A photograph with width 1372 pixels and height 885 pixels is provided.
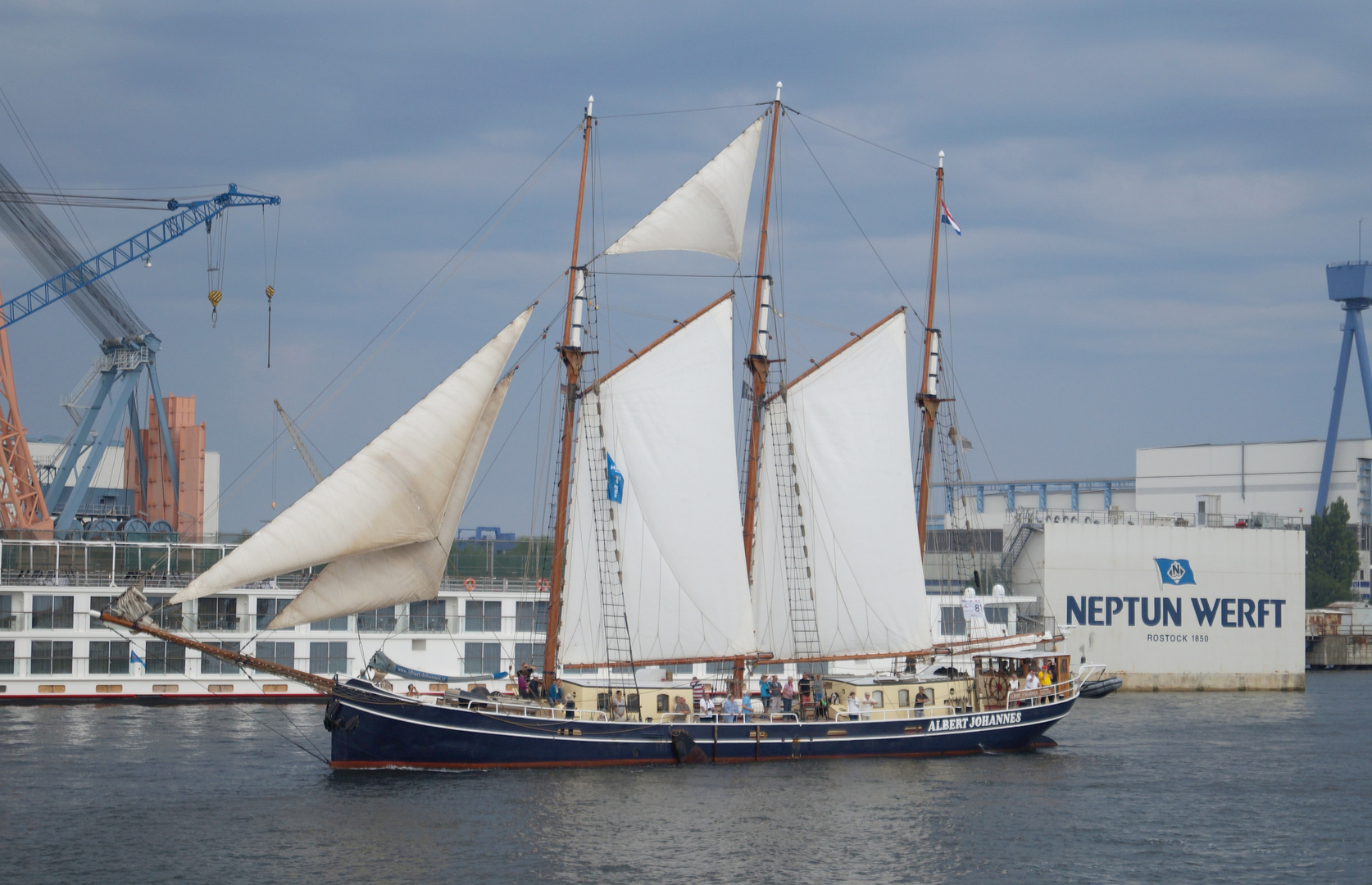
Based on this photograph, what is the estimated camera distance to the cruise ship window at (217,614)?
70062mm

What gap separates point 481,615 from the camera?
73.9 meters

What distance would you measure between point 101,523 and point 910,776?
230 ft

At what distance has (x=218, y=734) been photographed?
54.8 metres

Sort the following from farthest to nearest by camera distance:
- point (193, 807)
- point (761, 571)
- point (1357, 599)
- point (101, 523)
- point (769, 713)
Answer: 1. point (1357, 599)
2. point (101, 523)
3. point (761, 571)
4. point (769, 713)
5. point (193, 807)

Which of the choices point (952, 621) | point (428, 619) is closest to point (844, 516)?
point (952, 621)

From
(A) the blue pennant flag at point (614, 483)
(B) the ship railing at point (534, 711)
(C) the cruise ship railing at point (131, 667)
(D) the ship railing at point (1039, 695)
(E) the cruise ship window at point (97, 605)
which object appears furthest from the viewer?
(E) the cruise ship window at point (97, 605)

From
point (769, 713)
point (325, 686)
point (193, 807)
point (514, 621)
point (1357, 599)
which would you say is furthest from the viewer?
point (1357, 599)

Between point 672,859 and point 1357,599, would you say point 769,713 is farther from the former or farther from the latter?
point 1357,599

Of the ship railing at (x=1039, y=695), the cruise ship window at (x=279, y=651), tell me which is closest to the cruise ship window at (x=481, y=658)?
the cruise ship window at (x=279, y=651)

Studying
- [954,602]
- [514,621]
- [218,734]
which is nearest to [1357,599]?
[954,602]

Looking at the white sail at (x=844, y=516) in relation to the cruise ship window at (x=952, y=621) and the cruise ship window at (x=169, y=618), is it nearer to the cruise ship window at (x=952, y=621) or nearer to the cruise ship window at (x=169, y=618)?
the cruise ship window at (x=952, y=621)

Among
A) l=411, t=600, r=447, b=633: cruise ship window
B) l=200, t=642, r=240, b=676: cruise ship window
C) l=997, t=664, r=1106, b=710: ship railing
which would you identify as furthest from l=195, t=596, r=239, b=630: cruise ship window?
l=997, t=664, r=1106, b=710: ship railing

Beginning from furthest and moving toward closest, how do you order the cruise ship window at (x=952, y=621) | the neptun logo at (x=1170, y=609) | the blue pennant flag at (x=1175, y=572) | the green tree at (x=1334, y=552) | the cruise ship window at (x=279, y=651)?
the green tree at (x=1334, y=552), the blue pennant flag at (x=1175, y=572), the neptun logo at (x=1170, y=609), the cruise ship window at (x=952, y=621), the cruise ship window at (x=279, y=651)

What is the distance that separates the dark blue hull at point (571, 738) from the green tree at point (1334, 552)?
90262 mm
